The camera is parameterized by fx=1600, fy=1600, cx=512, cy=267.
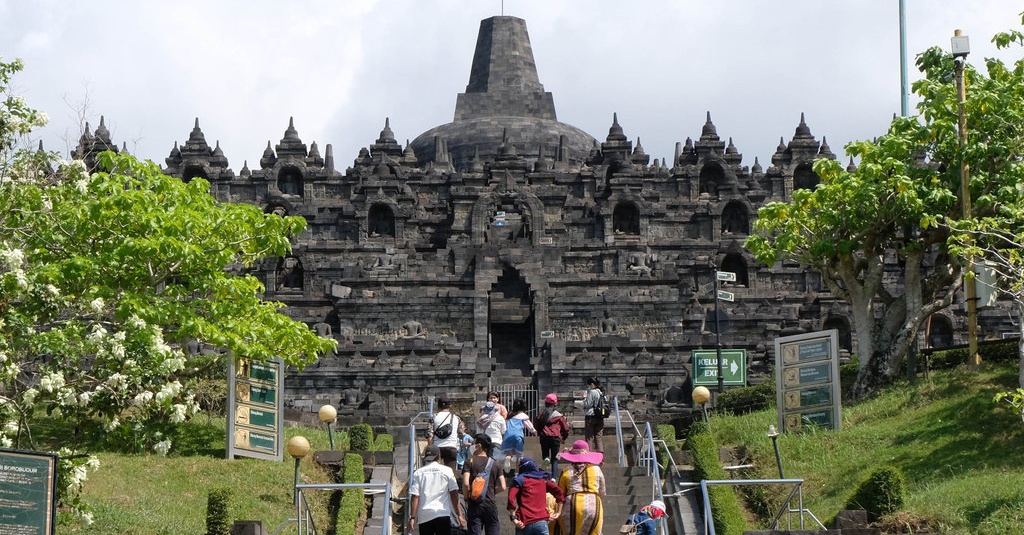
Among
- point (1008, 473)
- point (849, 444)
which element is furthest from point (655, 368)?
point (1008, 473)

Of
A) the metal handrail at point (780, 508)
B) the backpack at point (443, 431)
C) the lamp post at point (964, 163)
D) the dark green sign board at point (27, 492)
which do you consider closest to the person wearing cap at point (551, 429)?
the backpack at point (443, 431)

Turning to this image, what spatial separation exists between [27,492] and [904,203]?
77.2 feet

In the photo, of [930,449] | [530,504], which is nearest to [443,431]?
[530,504]

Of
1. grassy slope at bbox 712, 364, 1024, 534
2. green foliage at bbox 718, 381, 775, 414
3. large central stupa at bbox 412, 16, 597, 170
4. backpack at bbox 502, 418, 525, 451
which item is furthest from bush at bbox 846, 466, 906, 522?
large central stupa at bbox 412, 16, 597, 170

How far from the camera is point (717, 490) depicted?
90.5 feet

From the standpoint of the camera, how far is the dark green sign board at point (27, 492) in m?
20.6

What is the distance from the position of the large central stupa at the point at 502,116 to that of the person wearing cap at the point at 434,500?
161ft

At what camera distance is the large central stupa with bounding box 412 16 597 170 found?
7581 centimetres

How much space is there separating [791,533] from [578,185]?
46252 mm

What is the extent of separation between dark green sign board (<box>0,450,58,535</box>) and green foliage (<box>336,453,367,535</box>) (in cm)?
622

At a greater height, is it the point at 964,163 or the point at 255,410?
the point at 964,163

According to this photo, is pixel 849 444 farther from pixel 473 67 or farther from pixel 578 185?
pixel 473 67

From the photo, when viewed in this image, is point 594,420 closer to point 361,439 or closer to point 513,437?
point 513,437

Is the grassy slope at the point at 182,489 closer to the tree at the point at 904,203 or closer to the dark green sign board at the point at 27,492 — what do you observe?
the dark green sign board at the point at 27,492
